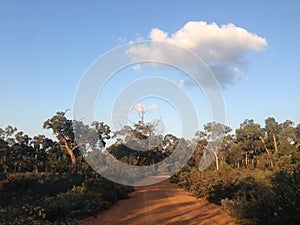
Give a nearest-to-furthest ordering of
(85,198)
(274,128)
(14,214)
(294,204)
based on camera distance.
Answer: (294,204)
(14,214)
(85,198)
(274,128)

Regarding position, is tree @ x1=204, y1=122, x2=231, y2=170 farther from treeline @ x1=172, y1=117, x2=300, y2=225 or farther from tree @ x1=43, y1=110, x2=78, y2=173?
tree @ x1=43, y1=110, x2=78, y2=173

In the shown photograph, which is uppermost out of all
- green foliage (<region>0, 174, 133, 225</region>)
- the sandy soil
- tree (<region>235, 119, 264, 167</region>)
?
tree (<region>235, 119, 264, 167</region>)

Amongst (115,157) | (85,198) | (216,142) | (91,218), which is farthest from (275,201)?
(216,142)

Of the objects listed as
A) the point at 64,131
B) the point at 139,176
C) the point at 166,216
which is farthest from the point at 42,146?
the point at 166,216

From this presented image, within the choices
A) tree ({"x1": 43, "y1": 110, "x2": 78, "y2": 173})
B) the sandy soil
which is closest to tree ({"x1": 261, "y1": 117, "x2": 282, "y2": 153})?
tree ({"x1": 43, "y1": 110, "x2": 78, "y2": 173})

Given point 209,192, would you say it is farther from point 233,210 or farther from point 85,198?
point 85,198

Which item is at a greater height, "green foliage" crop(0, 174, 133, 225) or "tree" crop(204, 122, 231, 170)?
"tree" crop(204, 122, 231, 170)

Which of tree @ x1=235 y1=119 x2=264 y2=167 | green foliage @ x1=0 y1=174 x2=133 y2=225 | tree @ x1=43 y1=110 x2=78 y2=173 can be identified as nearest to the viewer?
green foliage @ x1=0 y1=174 x2=133 y2=225

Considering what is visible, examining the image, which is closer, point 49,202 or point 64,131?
point 49,202

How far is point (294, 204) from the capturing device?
22.8ft

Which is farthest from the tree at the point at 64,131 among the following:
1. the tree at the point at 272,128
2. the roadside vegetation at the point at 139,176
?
the tree at the point at 272,128

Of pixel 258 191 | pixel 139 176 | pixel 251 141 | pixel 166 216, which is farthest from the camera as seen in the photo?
pixel 251 141

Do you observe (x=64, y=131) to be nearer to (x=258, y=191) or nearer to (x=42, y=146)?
(x=42, y=146)

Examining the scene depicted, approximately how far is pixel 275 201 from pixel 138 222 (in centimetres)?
427
